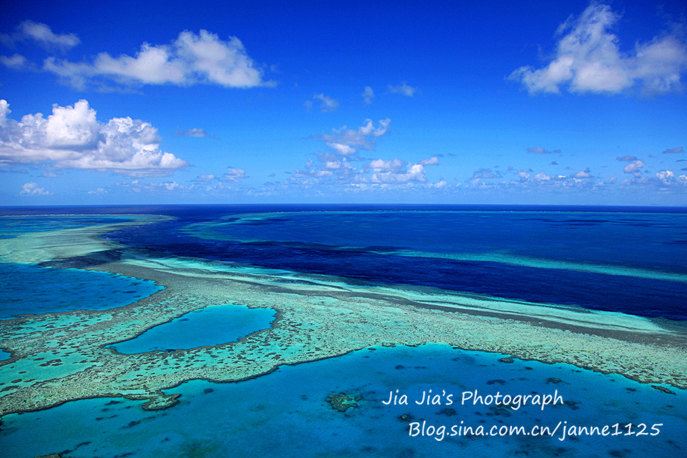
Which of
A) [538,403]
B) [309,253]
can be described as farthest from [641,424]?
[309,253]

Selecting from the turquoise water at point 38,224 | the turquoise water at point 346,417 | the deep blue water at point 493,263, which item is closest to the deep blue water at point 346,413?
the turquoise water at point 346,417

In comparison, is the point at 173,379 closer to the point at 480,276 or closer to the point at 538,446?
the point at 538,446

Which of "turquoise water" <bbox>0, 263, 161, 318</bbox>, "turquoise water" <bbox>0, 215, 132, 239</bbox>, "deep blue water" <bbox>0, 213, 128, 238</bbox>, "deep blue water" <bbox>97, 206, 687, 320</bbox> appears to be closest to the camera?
"turquoise water" <bbox>0, 263, 161, 318</bbox>

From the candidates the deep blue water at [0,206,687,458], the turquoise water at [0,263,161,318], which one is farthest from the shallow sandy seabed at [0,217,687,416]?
the turquoise water at [0,263,161,318]

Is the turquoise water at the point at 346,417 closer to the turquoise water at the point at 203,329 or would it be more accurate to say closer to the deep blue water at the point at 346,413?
the deep blue water at the point at 346,413

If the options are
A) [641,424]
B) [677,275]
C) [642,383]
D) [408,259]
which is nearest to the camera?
[641,424]

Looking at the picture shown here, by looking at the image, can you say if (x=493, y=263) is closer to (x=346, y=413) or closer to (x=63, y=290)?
(x=346, y=413)

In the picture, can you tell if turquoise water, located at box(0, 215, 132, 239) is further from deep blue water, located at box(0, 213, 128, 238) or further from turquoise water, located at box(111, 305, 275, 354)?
turquoise water, located at box(111, 305, 275, 354)
